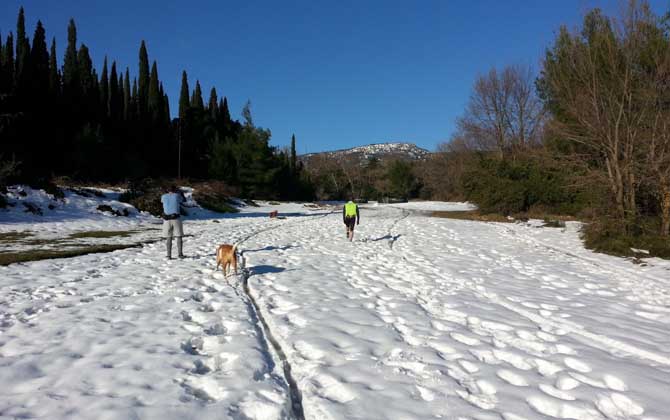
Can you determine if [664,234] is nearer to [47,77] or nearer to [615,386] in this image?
[615,386]

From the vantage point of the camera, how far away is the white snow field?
3.32 m

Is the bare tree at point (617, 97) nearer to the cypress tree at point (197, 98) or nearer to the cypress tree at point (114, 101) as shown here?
the cypress tree at point (114, 101)

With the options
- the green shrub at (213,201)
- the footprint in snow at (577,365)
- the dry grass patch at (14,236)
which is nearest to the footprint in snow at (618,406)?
the footprint in snow at (577,365)

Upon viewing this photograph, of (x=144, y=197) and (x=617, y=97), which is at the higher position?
(x=617, y=97)

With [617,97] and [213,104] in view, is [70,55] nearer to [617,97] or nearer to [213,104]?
[213,104]

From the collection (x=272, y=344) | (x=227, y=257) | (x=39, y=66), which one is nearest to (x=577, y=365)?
(x=272, y=344)

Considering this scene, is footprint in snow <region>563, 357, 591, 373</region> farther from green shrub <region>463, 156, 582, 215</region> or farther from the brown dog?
green shrub <region>463, 156, 582, 215</region>

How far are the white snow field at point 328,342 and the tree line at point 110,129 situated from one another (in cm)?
1728

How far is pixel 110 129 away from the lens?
142 ft

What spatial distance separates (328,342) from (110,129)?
46.9 metres

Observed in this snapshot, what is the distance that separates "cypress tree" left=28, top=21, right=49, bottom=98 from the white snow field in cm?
3365

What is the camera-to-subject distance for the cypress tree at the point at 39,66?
3375cm

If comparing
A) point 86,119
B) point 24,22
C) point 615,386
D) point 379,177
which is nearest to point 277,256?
point 615,386

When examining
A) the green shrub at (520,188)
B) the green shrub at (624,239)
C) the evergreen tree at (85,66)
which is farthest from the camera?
the evergreen tree at (85,66)
